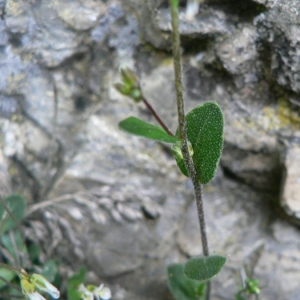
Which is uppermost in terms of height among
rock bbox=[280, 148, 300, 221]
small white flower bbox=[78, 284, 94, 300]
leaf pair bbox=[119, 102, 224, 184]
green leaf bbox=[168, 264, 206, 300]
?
leaf pair bbox=[119, 102, 224, 184]

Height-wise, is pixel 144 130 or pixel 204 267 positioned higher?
pixel 144 130

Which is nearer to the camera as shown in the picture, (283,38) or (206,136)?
(206,136)

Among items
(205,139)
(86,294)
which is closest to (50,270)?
(86,294)

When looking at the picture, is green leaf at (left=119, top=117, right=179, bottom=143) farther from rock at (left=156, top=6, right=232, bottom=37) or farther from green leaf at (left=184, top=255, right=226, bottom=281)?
rock at (left=156, top=6, right=232, bottom=37)

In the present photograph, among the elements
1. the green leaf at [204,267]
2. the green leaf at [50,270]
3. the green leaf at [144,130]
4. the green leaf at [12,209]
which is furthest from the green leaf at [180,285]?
the green leaf at [144,130]

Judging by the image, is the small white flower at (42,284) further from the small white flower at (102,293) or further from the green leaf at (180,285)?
the green leaf at (180,285)

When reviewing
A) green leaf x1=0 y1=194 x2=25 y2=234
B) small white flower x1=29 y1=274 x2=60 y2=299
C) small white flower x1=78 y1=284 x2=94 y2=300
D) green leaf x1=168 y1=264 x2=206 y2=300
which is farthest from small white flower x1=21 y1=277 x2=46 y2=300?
green leaf x1=168 y1=264 x2=206 y2=300

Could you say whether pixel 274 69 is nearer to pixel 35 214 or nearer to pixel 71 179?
pixel 71 179

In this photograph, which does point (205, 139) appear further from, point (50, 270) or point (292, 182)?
point (50, 270)
